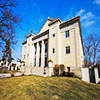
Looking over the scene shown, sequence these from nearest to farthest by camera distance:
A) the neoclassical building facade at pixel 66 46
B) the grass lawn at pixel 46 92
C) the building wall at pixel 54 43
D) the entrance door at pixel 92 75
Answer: the grass lawn at pixel 46 92 → the entrance door at pixel 92 75 → the neoclassical building facade at pixel 66 46 → the building wall at pixel 54 43

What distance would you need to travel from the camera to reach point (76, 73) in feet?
34.8

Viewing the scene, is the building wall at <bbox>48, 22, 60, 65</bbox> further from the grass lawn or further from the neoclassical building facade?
the grass lawn

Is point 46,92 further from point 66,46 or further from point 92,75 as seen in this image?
point 66,46

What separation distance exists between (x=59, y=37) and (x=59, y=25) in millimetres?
2939

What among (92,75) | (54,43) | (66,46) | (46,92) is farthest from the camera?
(54,43)

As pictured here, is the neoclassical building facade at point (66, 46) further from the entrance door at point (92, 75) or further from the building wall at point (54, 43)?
the entrance door at point (92, 75)

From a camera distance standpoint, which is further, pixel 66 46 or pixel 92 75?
pixel 66 46

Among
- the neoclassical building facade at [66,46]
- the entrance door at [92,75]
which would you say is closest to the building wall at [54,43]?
the neoclassical building facade at [66,46]

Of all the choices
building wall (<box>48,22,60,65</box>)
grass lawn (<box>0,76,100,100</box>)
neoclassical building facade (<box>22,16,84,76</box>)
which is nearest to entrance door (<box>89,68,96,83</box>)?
neoclassical building facade (<box>22,16,84,76</box>)

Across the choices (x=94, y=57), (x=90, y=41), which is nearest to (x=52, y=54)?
(x=94, y=57)

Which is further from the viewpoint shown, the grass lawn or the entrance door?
the entrance door

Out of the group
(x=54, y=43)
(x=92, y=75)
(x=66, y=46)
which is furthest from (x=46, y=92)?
(x=54, y=43)

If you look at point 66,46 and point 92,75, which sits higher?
point 66,46

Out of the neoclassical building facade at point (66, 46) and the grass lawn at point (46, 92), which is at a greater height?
the neoclassical building facade at point (66, 46)
